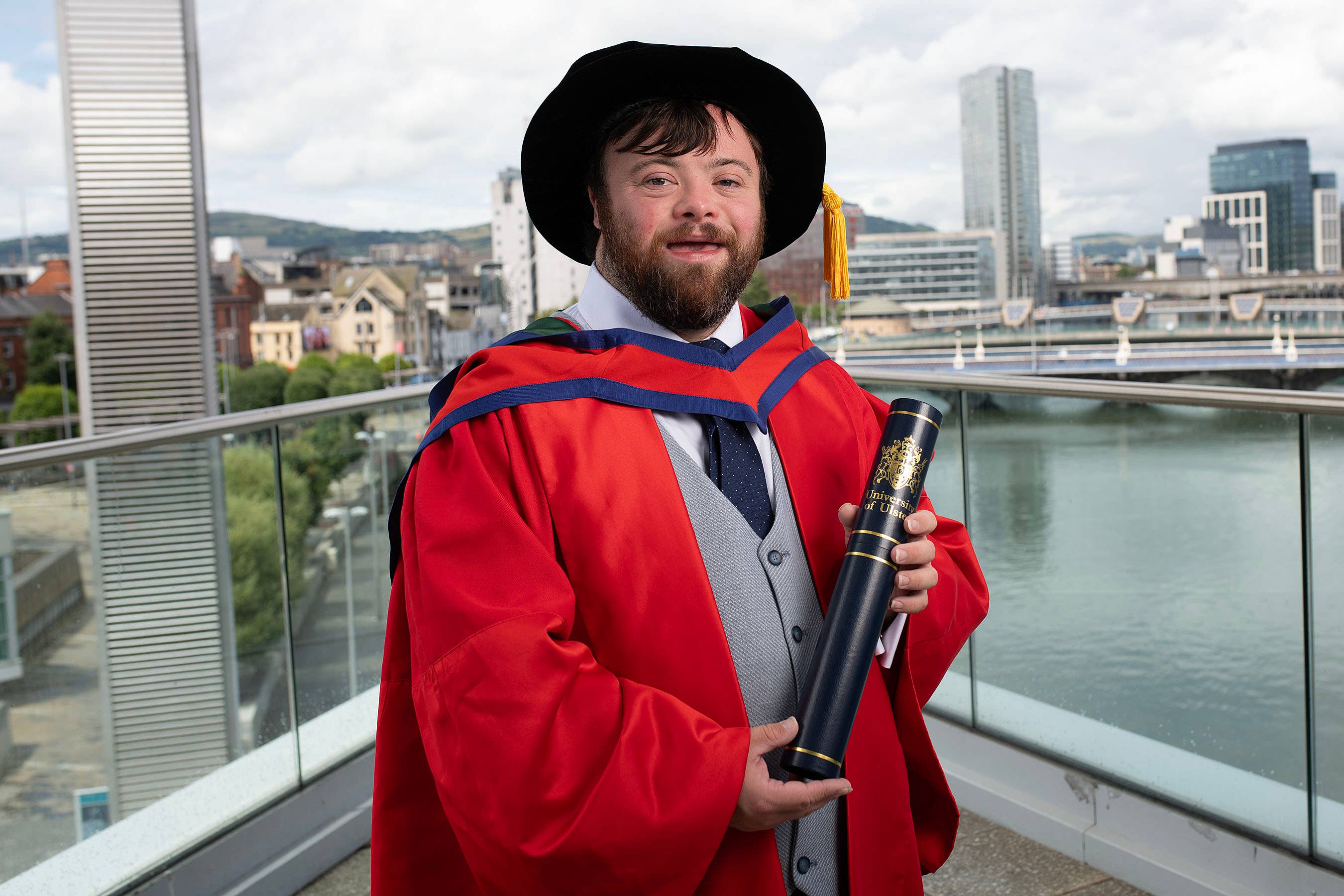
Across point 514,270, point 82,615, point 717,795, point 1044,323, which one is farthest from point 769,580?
point 514,270

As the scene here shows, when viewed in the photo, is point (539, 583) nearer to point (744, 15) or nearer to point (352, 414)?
point (352, 414)

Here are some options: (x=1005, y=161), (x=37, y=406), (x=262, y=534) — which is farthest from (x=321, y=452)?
(x=1005, y=161)

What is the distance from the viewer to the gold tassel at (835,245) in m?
1.41

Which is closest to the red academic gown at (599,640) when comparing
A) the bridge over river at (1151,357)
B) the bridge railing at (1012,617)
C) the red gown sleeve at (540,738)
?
the red gown sleeve at (540,738)

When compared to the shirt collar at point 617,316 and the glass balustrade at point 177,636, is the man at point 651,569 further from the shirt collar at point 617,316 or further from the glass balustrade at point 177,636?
the glass balustrade at point 177,636

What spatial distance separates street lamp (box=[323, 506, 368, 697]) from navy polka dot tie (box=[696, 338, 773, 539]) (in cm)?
203

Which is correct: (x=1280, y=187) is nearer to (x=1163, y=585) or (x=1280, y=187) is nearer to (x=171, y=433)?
(x=1163, y=585)

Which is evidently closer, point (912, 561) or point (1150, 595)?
point (912, 561)

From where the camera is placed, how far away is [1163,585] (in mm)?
2332

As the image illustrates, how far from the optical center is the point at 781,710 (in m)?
1.06

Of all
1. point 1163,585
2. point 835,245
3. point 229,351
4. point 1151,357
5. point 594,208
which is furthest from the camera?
point 229,351

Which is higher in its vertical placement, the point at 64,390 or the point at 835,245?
the point at 64,390

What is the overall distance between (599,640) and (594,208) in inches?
19.9

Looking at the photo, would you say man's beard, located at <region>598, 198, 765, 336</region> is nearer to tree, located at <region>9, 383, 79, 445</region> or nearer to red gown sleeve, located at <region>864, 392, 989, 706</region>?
red gown sleeve, located at <region>864, 392, 989, 706</region>
